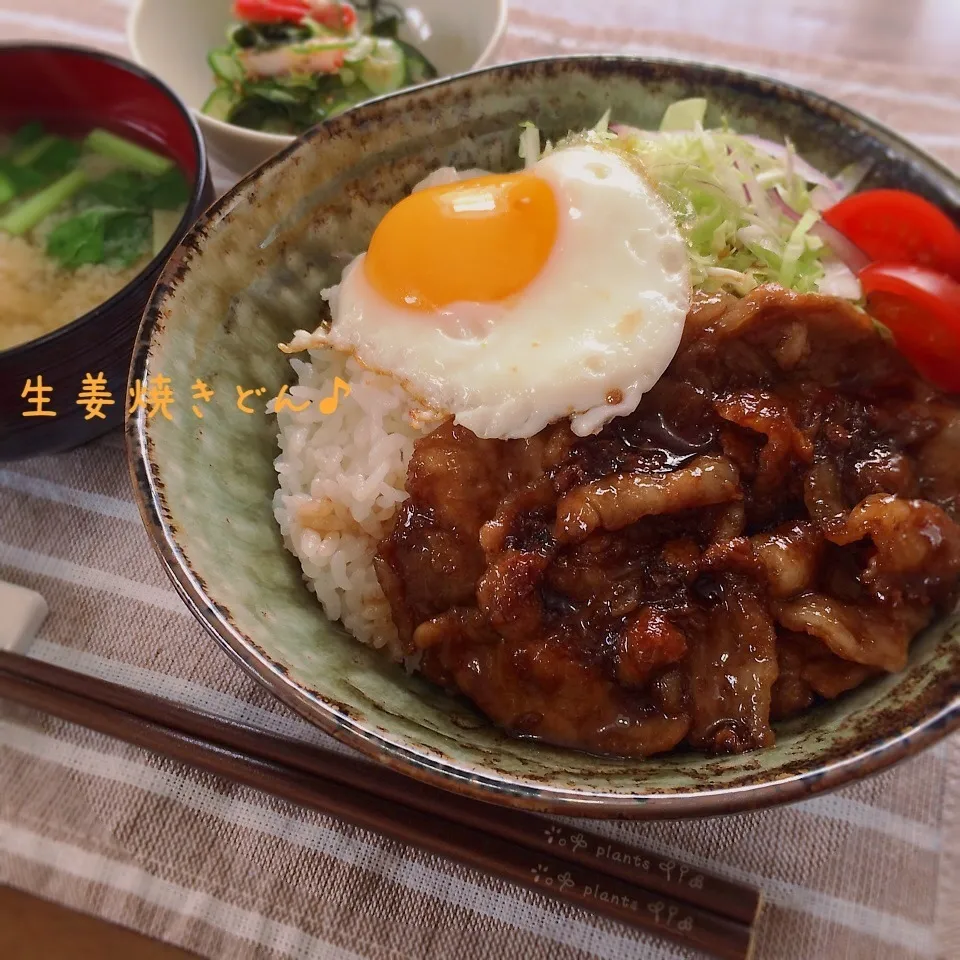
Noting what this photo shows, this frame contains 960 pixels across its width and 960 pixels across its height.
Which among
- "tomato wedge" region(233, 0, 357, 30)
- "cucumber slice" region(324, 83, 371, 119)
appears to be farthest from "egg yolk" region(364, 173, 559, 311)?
"tomato wedge" region(233, 0, 357, 30)

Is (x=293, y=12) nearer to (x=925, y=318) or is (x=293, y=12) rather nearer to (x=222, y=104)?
(x=222, y=104)

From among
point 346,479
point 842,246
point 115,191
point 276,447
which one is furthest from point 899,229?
point 115,191

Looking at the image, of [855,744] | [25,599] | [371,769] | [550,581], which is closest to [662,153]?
[550,581]

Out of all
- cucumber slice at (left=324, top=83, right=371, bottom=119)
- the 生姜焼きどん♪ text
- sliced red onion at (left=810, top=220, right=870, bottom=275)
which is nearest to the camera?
the 生姜焼きどん♪ text

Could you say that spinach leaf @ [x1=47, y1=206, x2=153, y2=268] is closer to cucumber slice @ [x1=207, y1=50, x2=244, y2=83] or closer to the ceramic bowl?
the ceramic bowl

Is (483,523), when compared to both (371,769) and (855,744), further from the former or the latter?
(855,744)

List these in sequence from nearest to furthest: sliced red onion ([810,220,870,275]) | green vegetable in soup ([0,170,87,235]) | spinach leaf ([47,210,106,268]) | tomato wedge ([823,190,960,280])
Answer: tomato wedge ([823,190,960,280]) < sliced red onion ([810,220,870,275]) < spinach leaf ([47,210,106,268]) < green vegetable in soup ([0,170,87,235])
